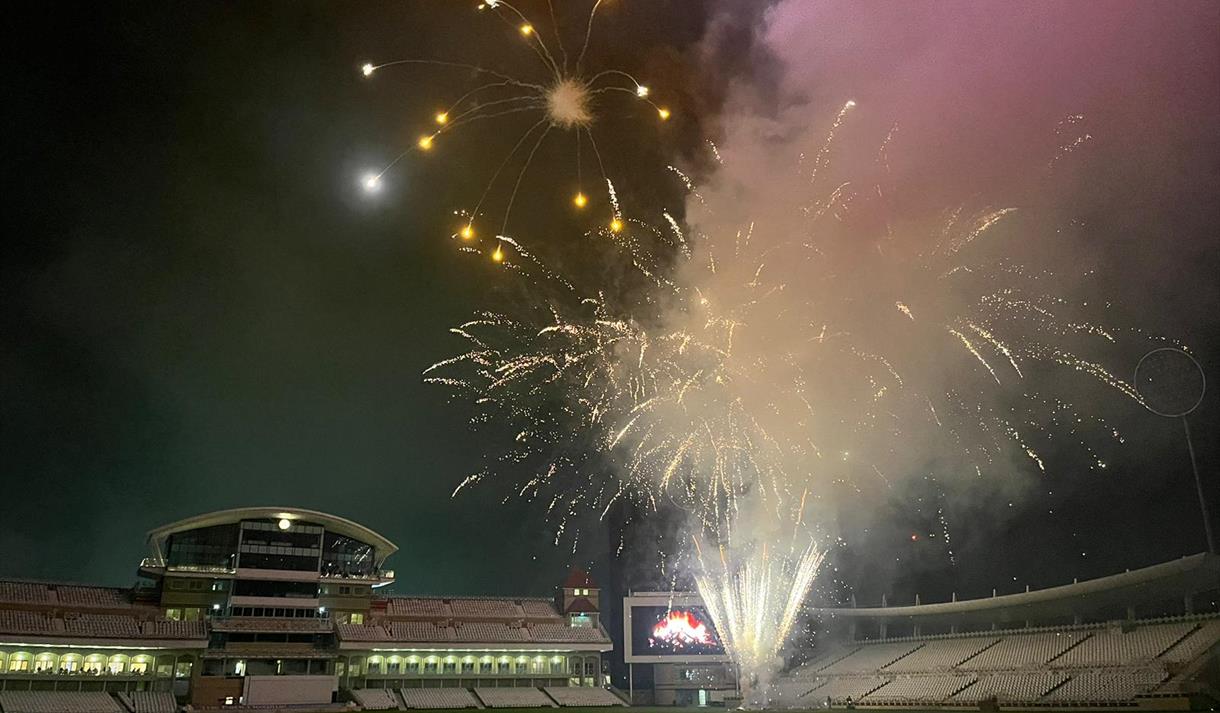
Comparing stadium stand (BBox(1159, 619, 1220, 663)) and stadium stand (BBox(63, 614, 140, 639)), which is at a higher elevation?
stadium stand (BBox(63, 614, 140, 639))

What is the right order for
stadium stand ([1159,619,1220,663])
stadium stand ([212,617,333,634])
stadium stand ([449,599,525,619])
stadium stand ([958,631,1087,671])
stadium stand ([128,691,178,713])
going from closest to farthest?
stadium stand ([1159,619,1220,663]) < stadium stand ([958,631,1087,671]) < stadium stand ([128,691,178,713]) < stadium stand ([212,617,333,634]) < stadium stand ([449,599,525,619])

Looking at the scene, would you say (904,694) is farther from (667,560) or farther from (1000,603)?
(667,560)

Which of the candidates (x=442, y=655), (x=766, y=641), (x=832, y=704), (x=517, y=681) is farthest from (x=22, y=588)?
(x=832, y=704)

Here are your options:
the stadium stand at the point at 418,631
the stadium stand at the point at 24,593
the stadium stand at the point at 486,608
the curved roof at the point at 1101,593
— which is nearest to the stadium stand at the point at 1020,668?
the curved roof at the point at 1101,593

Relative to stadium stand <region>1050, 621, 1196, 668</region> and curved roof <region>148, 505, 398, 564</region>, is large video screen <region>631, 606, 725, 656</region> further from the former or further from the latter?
stadium stand <region>1050, 621, 1196, 668</region>

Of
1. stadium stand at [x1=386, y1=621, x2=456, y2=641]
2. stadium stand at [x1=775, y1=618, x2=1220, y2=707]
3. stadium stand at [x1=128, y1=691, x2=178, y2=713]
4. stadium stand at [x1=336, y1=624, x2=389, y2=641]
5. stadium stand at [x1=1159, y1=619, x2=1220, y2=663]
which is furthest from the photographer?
stadium stand at [x1=386, y1=621, x2=456, y2=641]

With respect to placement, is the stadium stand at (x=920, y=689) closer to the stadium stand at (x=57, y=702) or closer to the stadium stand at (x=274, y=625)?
the stadium stand at (x=274, y=625)

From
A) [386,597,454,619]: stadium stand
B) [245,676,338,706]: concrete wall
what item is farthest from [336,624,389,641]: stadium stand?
[245,676,338,706]: concrete wall
